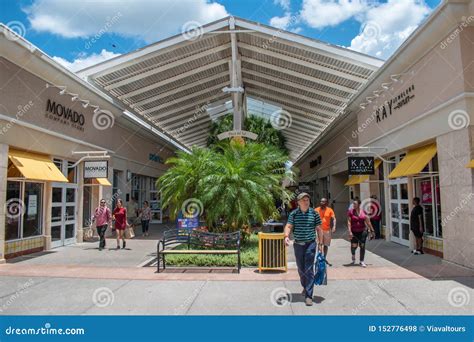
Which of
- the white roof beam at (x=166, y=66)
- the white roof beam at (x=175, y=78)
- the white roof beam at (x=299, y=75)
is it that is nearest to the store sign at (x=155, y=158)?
the white roof beam at (x=175, y=78)

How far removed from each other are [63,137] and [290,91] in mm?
12113

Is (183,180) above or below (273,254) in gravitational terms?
above

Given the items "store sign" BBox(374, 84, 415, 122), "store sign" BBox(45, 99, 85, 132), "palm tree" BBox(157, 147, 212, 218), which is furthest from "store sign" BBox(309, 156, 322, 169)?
"store sign" BBox(45, 99, 85, 132)

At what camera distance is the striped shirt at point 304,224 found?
616cm

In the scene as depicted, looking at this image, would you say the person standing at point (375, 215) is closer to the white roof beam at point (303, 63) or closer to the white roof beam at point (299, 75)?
the white roof beam at point (303, 63)

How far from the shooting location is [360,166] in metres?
12.5

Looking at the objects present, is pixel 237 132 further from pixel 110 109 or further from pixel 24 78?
pixel 24 78

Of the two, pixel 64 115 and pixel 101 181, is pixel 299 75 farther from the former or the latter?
pixel 64 115

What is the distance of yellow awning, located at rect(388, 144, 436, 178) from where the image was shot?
976 centimetres

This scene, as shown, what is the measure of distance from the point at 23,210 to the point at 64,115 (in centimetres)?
379

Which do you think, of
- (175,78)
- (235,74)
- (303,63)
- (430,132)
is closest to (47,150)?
(175,78)

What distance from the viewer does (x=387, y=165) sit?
546 inches

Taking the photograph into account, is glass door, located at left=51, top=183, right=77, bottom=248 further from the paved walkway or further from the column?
the column

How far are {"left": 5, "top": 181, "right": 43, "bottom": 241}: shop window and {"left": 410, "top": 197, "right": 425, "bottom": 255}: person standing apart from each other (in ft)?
38.1
